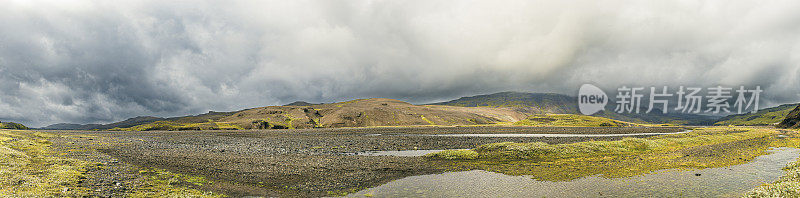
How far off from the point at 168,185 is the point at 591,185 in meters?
33.5

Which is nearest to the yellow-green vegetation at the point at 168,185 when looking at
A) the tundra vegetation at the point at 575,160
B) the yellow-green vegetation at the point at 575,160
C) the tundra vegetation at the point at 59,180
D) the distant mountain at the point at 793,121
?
the tundra vegetation at the point at 59,180

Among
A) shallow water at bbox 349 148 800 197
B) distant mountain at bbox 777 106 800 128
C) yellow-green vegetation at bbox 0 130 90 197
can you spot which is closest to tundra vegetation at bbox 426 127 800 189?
shallow water at bbox 349 148 800 197

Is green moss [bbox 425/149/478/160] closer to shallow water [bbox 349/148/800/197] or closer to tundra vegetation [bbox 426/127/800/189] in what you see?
tundra vegetation [bbox 426/127/800/189]

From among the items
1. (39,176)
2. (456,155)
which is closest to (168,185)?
(39,176)

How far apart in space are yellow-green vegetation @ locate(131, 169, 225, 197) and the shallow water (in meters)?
12.1

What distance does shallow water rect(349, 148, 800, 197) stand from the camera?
900 inches

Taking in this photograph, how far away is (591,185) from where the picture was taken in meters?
25.1

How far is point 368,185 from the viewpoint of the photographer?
87.1 feet

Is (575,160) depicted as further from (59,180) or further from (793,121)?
(793,121)

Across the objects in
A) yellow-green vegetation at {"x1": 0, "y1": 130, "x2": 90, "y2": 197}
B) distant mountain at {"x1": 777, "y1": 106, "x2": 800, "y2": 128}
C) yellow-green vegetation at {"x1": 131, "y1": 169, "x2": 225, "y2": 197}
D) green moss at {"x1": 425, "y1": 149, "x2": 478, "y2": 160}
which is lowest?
yellow-green vegetation at {"x1": 131, "y1": 169, "x2": 225, "y2": 197}

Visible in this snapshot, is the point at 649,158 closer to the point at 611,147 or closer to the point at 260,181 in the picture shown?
the point at 611,147

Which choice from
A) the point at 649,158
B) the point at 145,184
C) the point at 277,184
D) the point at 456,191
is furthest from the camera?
the point at 649,158

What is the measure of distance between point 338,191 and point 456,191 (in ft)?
30.9

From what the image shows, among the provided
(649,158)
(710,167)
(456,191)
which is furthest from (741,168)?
(456,191)
